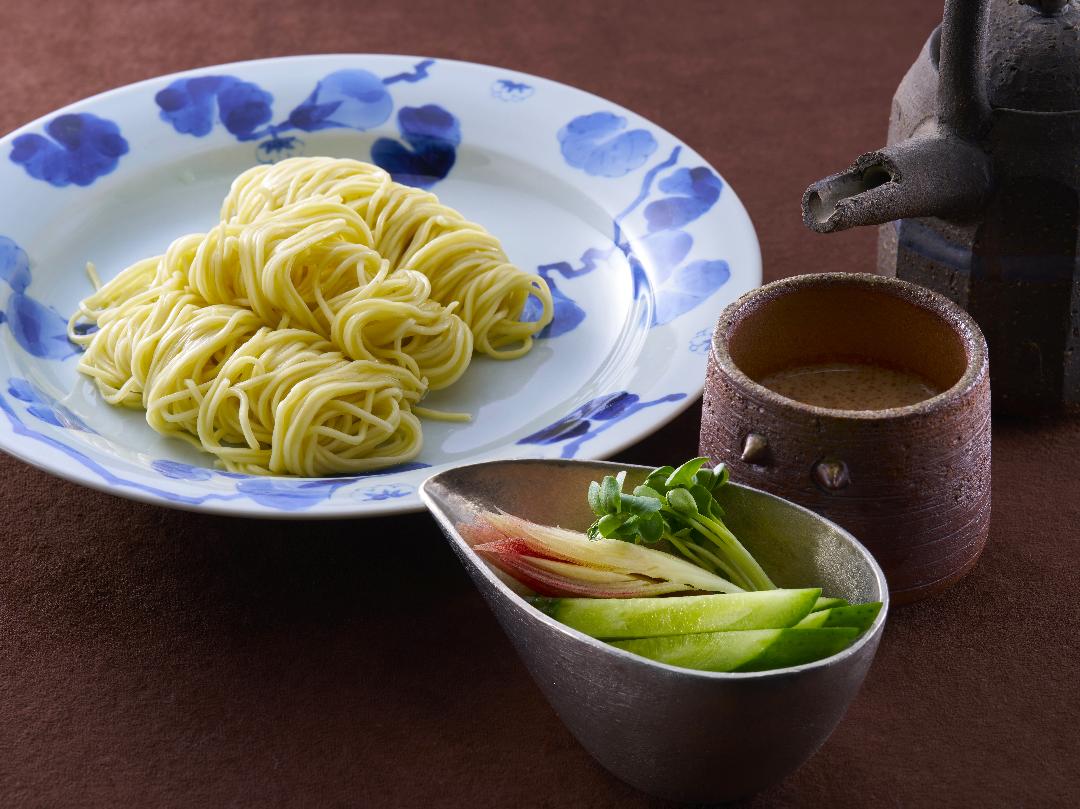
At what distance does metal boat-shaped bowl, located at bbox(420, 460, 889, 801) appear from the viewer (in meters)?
0.93

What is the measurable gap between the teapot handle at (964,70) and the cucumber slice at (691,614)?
615 millimetres

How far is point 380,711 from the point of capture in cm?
120

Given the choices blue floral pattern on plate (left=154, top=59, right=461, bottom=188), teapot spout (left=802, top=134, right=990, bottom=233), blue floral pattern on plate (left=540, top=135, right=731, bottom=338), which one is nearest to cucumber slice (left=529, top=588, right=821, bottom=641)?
teapot spout (left=802, top=134, right=990, bottom=233)

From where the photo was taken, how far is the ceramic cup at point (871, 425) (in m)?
1.15

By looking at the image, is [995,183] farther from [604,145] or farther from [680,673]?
[680,673]

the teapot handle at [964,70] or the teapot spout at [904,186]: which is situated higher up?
the teapot handle at [964,70]

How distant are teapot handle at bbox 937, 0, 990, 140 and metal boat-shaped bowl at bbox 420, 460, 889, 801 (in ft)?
1.69

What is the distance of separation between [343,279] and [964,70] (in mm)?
737

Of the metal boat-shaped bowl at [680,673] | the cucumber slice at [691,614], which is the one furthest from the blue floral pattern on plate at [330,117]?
the cucumber slice at [691,614]

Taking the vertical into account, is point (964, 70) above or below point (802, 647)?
above

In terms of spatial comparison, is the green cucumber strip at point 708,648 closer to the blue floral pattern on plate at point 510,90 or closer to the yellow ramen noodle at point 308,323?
the yellow ramen noodle at point 308,323

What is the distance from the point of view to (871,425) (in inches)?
44.6

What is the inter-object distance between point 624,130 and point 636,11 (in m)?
0.77

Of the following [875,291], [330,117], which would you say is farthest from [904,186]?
[330,117]
